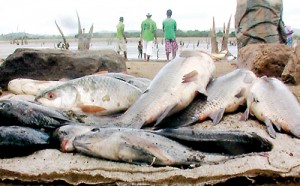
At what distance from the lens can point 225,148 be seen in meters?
4.03

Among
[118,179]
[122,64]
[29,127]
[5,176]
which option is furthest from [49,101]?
[122,64]

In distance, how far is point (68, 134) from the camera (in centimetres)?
422

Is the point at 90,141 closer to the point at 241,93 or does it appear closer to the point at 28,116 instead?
the point at 28,116

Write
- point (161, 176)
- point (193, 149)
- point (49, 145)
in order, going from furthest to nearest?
point (49, 145) → point (193, 149) → point (161, 176)

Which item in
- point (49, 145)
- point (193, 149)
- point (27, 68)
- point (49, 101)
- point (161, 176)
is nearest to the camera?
point (161, 176)

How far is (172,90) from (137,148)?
1258 mm

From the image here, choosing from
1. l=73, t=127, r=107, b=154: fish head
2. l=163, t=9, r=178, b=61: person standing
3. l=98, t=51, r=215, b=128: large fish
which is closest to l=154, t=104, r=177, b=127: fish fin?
l=98, t=51, r=215, b=128: large fish

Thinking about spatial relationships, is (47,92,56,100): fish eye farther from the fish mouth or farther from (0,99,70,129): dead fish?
the fish mouth

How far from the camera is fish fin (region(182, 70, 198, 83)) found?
5148 mm

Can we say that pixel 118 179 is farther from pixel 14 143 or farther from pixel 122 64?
pixel 122 64

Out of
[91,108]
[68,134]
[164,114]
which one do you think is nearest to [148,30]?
[91,108]

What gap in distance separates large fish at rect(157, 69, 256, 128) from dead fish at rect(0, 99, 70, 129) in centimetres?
106

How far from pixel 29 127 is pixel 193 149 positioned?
1491mm

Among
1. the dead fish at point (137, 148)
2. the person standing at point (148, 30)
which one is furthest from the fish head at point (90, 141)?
the person standing at point (148, 30)
